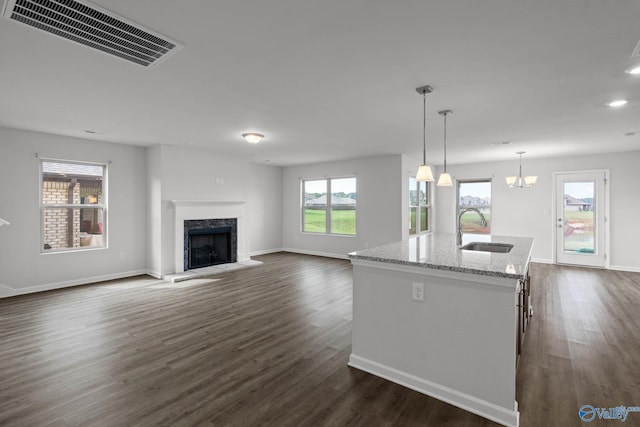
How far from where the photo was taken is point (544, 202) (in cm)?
718

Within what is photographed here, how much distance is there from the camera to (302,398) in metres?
2.17

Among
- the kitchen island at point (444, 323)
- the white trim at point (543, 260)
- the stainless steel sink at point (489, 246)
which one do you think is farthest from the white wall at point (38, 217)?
the white trim at point (543, 260)

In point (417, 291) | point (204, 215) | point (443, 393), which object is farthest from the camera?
point (204, 215)

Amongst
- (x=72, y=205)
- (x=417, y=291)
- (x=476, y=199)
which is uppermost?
(x=476, y=199)

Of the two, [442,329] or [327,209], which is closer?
[442,329]

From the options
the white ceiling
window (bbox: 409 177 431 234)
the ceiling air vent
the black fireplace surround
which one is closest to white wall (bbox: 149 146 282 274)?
the black fireplace surround

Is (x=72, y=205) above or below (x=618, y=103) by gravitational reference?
below

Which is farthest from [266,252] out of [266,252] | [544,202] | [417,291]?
[544,202]

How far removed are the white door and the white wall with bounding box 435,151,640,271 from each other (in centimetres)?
13

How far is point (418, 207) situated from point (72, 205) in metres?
7.22

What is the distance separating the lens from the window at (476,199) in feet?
26.4

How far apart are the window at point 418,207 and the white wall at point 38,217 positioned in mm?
5847

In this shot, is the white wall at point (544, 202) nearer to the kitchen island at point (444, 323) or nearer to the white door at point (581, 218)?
the white door at point (581, 218)

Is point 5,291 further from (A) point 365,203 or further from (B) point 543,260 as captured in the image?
(B) point 543,260
